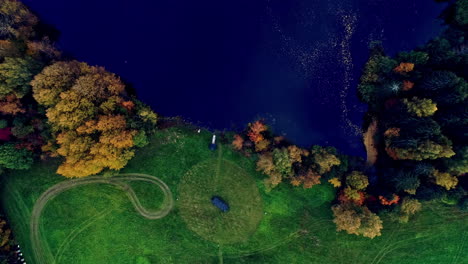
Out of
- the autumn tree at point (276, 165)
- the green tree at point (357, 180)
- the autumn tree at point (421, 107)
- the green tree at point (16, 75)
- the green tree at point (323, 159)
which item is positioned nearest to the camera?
the green tree at point (16, 75)

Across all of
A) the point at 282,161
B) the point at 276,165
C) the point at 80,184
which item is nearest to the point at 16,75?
the point at 80,184

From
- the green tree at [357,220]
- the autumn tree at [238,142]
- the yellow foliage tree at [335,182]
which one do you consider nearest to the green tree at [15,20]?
the autumn tree at [238,142]

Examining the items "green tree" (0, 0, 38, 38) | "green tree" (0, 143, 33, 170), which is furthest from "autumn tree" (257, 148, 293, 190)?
"green tree" (0, 0, 38, 38)

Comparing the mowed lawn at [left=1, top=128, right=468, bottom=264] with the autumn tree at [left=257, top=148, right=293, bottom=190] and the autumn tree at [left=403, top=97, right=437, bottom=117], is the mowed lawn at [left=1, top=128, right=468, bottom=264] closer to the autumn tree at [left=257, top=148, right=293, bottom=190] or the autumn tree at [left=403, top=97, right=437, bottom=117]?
the autumn tree at [left=257, top=148, right=293, bottom=190]

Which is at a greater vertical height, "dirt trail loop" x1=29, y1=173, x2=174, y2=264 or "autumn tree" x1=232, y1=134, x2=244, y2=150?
"autumn tree" x1=232, y1=134, x2=244, y2=150

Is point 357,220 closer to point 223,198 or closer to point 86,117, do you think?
point 223,198

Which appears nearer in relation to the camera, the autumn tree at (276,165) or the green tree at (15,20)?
the green tree at (15,20)

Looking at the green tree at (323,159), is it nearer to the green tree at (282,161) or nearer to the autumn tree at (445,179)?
the green tree at (282,161)

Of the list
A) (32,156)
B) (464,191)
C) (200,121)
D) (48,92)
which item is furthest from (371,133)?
(32,156)

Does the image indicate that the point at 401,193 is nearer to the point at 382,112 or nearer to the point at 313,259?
the point at 382,112
